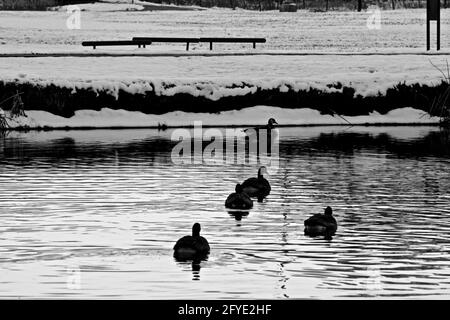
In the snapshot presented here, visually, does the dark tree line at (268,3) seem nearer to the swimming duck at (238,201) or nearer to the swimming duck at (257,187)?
the swimming duck at (257,187)

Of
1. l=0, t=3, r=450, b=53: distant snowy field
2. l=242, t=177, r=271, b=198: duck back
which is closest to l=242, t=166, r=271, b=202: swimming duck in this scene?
l=242, t=177, r=271, b=198: duck back

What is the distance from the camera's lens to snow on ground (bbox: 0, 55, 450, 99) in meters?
55.5

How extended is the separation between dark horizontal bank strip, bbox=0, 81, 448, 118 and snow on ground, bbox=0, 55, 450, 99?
11.3 inches

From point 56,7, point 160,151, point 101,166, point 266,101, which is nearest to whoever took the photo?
point 101,166

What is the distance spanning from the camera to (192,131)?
167ft

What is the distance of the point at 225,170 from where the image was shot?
124 ft

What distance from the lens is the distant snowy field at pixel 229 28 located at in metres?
79.1

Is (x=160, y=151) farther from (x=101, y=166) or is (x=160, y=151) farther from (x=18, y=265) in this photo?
(x=18, y=265)

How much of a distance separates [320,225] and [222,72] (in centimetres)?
3595

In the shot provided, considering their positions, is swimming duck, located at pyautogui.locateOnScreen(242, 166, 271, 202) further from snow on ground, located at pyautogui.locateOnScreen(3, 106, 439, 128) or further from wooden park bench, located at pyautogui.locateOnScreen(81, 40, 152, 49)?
wooden park bench, located at pyautogui.locateOnScreen(81, 40, 152, 49)

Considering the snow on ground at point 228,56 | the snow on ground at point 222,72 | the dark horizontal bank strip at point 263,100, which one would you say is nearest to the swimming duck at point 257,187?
the snow on ground at point 228,56
